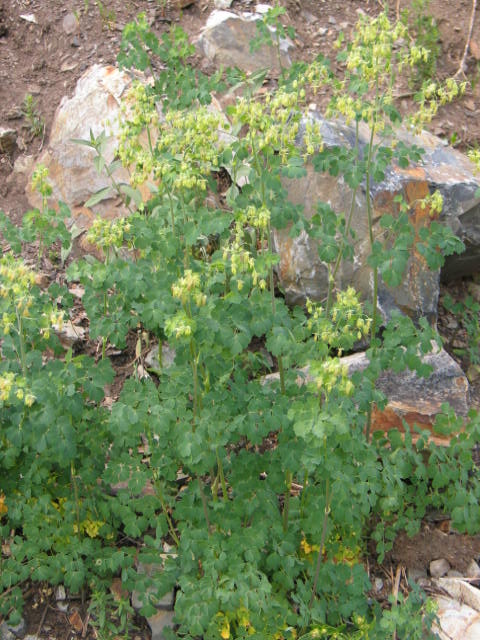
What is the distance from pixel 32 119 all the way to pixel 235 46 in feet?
5.96

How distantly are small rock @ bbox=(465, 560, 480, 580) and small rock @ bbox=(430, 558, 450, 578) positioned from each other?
110 millimetres

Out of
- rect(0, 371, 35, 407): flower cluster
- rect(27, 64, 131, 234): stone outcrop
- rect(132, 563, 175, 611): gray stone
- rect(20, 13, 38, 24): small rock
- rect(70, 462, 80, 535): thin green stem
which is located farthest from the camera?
rect(20, 13, 38, 24): small rock

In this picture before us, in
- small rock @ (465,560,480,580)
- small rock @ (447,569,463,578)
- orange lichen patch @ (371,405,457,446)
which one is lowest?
small rock @ (447,569,463,578)

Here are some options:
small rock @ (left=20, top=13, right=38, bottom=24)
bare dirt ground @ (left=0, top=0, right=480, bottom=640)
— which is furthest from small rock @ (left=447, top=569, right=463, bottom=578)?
small rock @ (left=20, top=13, right=38, bottom=24)

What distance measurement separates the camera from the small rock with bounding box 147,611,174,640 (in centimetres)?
382

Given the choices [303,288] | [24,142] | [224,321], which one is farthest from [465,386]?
[24,142]

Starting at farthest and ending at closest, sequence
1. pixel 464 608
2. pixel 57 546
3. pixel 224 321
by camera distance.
A: pixel 464 608
pixel 57 546
pixel 224 321

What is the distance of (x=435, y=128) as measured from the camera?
6.31m

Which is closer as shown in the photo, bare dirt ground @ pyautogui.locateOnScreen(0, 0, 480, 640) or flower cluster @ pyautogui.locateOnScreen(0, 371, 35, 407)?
flower cluster @ pyautogui.locateOnScreen(0, 371, 35, 407)

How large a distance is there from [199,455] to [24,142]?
4.00 m

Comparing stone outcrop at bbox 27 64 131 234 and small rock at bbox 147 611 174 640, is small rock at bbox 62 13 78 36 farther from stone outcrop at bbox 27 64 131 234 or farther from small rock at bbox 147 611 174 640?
small rock at bbox 147 611 174 640

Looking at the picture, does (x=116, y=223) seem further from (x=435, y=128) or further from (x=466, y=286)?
(x=435, y=128)

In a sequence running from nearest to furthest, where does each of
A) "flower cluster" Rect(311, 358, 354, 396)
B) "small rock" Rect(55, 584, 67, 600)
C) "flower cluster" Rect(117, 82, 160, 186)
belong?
"flower cluster" Rect(311, 358, 354, 396)
"flower cluster" Rect(117, 82, 160, 186)
"small rock" Rect(55, 584, 67, 600)

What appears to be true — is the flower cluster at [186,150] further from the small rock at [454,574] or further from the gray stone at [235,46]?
the gray stone at [235,46]
